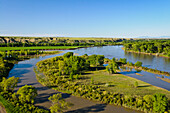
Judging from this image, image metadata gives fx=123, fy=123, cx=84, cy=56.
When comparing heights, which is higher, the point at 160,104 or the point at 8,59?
the point at 8,59

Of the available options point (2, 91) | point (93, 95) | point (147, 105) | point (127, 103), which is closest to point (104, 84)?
point (93, 95)

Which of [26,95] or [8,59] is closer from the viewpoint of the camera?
[26,95]

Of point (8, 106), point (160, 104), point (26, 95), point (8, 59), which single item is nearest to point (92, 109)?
point (160, 104)

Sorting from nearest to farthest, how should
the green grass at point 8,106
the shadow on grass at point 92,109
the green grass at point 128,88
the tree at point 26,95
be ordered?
the green grass at point 8,106 → the shadow on grass at point 92,109 → the tree at point 26,95 → the green grass at point 128,88

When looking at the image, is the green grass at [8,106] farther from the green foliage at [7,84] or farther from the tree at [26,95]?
the green foliage at [7,84]

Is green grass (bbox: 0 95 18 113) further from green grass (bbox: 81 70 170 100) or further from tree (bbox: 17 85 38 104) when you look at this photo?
green grass (bbox: 81 70 170 100)

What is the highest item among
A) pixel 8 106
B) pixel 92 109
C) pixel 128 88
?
pixel 128 88

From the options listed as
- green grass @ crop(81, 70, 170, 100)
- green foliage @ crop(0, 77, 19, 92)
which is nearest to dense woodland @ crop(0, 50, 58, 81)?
green foliage @ crop(0, 77, 19, 92)

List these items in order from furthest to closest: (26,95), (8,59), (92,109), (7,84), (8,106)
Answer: (8,59) → (7,84) → (26,95) → (92,109) → (8,106)

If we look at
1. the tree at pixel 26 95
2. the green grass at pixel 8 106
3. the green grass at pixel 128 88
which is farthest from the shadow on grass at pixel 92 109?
the green grass at pixel 8 106

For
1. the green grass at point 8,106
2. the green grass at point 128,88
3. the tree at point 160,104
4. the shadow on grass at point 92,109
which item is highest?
the tree at point 160,104

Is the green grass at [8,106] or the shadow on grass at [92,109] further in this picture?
the shadow on grass at [92,109]

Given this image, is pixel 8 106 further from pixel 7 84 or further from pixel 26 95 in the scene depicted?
pixel 7 84
